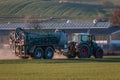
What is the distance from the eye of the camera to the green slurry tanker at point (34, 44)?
2265 inches

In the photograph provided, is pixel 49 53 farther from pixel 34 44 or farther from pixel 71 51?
pixel 71 51

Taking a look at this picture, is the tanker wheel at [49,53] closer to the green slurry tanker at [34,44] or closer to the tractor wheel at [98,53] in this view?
the green slurry tanker at [34,44]

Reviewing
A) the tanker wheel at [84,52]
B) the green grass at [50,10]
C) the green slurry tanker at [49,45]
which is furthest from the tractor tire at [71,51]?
the green grass at [50,10]

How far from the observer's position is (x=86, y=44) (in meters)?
60.6

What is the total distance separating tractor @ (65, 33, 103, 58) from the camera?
60250mm

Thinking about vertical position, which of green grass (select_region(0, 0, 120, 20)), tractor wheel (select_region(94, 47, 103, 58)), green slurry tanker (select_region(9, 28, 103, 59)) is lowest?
tractor wheel (select_region(94, 47, 103, 58))

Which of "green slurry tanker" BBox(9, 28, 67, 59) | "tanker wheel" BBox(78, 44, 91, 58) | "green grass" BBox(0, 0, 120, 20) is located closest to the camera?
"green slurry tanker" BBox(9, 28, 67, 59)

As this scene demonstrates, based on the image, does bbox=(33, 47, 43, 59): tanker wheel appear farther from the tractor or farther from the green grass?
the green grass

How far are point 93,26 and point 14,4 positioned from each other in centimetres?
5056

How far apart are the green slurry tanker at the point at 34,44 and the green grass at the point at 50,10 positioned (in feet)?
304

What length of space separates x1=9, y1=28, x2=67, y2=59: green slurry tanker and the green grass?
304 feet

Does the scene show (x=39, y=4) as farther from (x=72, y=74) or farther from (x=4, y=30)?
(x=72, y=74)

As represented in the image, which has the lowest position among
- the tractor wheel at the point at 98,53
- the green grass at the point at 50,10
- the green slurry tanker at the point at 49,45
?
the tractor wheel at the point at 98,53

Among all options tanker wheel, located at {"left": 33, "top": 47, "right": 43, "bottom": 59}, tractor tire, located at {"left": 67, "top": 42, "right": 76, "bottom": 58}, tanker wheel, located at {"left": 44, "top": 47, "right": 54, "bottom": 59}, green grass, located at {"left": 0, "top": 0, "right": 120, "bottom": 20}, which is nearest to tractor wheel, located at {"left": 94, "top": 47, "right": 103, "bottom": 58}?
tractor tire, located at {"left": 67, "top": 42, "right": 76, "bottom": 58}
